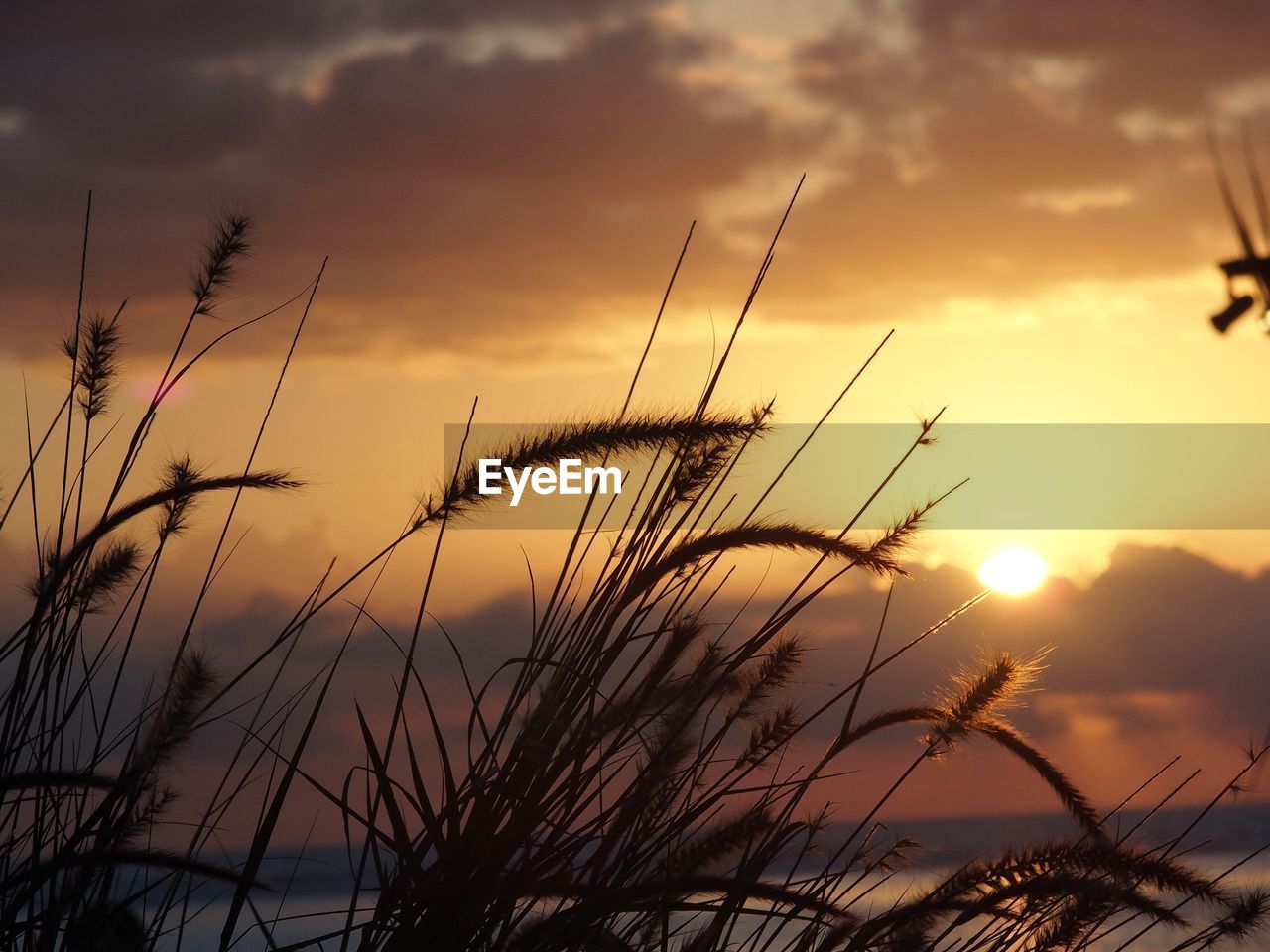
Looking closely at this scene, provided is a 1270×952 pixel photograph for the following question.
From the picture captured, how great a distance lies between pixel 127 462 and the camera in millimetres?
2523

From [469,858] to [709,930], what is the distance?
1.36 feet

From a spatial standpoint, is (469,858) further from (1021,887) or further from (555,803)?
(1021,887)

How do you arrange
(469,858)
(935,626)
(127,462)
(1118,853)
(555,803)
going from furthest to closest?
(127,462) → (935,626) → (1118,853) → (555,803) → (469,858)

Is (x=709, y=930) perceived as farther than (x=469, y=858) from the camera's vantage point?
Yes

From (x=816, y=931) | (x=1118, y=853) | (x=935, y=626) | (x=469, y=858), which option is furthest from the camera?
(x=935, y=626)

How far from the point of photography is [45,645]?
2.34 metres

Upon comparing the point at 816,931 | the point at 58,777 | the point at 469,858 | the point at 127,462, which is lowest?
the point at 816,931

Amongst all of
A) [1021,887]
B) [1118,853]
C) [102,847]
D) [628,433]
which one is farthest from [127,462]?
[1118,853]

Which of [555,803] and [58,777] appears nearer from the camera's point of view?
[555,803]

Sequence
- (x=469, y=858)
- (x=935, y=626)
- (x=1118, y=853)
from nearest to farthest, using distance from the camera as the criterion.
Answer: (x=469, y=858) < (x=1118, y=853) < (x=935, y=626)

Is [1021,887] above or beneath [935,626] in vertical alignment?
beneath

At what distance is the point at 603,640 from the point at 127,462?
1.23 meters

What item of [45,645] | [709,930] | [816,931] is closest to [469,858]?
[709,930]

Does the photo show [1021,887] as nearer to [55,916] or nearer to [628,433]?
[628,433]
